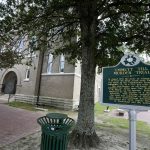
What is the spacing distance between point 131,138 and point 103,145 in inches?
127

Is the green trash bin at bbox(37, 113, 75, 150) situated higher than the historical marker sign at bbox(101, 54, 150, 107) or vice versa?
the historical marker sign at bbox(101, 54, 150, 107)

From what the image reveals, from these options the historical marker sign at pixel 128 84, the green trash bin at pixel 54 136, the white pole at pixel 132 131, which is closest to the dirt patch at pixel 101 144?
the green trash bin at pixel 54 136

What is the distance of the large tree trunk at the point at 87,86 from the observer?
7141 mm

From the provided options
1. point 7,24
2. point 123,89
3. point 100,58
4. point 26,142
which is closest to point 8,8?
point 7,24

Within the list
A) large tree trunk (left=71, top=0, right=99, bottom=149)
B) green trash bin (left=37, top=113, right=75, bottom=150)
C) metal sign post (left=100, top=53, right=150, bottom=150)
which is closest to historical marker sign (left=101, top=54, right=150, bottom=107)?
metal sign post (left=100, top=53, right=150, bottom=150)

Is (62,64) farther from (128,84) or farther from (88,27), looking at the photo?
(128,84)

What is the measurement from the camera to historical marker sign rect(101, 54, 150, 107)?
433 centimetres

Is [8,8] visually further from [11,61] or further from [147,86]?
[147,86]

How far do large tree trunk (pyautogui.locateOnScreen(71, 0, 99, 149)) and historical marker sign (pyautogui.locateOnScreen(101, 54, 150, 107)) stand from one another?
2576 millimetres

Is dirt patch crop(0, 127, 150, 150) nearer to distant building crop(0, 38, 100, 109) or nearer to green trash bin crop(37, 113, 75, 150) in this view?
green trash bin crop(37, 113, 75, 150)

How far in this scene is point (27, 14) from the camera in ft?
28.5

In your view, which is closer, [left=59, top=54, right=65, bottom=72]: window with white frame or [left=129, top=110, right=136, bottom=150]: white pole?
[left=129, top=110, right=136, bottom=150]: white pole

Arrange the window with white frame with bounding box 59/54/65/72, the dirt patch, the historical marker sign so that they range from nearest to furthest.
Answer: the historical marker sign
the dirt patch
the window with white frame with bounding box 59/54/65/72

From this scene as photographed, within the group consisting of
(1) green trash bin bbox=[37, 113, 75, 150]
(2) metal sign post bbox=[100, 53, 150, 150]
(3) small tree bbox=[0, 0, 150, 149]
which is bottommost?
(1) green trash bin bbox=[37, 113, 75, 150]
